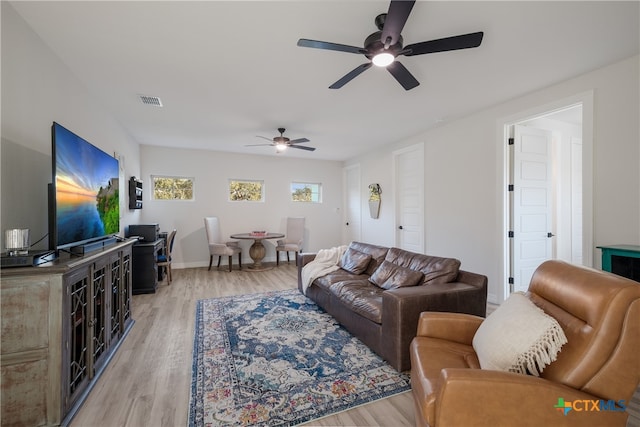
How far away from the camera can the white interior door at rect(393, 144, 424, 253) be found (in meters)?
4.86

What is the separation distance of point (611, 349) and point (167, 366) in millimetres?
2742

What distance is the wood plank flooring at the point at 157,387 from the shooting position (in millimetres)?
1664

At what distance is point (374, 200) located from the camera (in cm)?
599

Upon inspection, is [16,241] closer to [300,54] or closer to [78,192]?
[78,192]

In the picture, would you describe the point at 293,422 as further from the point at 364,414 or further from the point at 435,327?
the point at 435,327

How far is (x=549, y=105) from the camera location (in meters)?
3.08

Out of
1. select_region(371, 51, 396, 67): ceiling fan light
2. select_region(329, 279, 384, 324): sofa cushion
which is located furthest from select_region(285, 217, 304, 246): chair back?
select_region(371, 51, 396, 67): ceiling fan light

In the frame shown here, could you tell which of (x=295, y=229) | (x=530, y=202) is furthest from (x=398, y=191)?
(x=295, y=229)

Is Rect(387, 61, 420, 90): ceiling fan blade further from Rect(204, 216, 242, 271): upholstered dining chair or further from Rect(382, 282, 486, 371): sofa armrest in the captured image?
Rect(204, 216, 242, 271): upholstered dining chair

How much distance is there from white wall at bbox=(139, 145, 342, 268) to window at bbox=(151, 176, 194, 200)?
0.12 m

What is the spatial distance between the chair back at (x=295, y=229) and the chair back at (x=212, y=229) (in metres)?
1.59

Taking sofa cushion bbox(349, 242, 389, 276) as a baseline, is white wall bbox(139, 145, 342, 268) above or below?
above

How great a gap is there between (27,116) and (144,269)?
2705 mm

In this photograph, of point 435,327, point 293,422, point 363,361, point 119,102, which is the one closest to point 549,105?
point 435,327
